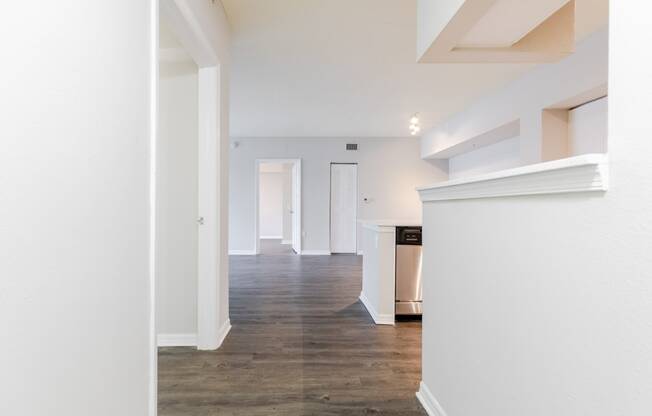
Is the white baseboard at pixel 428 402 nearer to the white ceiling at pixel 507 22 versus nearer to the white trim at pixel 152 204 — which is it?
the white trim at pixel 152 204

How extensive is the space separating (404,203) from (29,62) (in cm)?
730

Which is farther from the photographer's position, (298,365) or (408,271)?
(408,271)

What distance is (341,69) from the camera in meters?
3.98

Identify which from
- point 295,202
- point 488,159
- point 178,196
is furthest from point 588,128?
point 295,202

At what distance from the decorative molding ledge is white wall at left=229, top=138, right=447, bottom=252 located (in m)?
6.24

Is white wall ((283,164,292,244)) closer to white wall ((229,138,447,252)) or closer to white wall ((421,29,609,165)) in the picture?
white wall ((229,138,447,252))

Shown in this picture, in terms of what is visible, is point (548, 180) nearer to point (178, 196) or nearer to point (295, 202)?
point (178, 196)

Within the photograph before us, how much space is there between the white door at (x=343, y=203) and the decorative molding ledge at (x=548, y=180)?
20.5 feet

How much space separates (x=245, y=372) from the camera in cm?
218

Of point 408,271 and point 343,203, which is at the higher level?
point 343,203

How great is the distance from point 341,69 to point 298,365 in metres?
3.17

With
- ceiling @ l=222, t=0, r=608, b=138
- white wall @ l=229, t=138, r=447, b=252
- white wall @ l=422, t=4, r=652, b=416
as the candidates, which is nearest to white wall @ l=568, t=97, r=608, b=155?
ceiling @ l=222, t=0, r=608, b=138

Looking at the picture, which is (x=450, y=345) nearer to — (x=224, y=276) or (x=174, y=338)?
(x=224, y=276)

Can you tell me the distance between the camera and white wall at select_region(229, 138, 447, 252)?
7.48 meters
